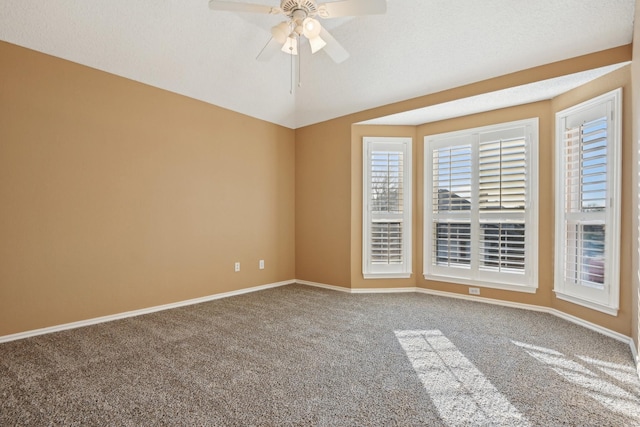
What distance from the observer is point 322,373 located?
2195 millimetres

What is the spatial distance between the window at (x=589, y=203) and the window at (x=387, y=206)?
1738 millimetres

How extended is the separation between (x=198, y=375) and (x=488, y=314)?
9.80 feet

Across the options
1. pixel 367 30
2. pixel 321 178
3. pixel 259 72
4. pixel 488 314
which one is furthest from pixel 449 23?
pixel 488 314

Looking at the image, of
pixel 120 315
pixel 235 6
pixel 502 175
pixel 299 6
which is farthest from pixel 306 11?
pixel 120 315

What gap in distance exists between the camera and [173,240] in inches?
150

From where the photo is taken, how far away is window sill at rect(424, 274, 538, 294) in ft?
12.1

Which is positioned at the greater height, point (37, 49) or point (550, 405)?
point (37, 49)

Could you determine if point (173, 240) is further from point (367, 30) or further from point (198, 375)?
point (367, 30)

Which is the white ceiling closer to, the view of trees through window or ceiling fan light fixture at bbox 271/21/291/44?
the view of trees through window

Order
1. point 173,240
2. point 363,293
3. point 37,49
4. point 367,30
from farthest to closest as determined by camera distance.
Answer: point 363,293, point 173,240, point 367,30, point 37,49

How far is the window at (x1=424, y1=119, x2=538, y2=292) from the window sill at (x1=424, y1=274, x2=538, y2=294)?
0.03 ft

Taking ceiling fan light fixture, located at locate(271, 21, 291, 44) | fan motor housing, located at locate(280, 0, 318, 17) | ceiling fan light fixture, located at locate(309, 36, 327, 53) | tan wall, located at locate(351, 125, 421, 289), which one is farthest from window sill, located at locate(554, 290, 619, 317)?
ceiling fan light fixture, located at locate(271, 21, 291, 44)

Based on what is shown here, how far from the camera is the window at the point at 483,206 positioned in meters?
3.71

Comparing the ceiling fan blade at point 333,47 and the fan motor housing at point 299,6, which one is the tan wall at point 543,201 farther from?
the fan motor housing at point 299,6
